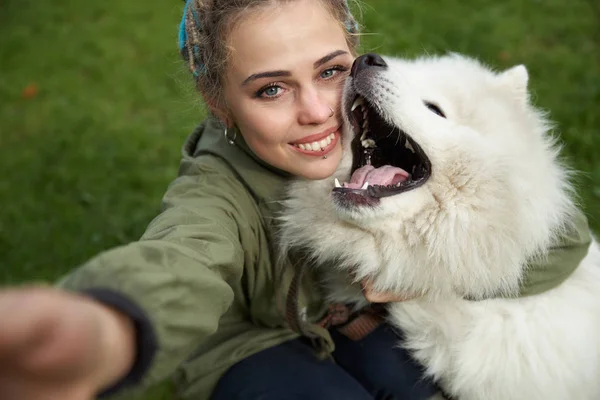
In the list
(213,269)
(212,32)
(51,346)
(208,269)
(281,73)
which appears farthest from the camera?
(212,32)

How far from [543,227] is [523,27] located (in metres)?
3.68

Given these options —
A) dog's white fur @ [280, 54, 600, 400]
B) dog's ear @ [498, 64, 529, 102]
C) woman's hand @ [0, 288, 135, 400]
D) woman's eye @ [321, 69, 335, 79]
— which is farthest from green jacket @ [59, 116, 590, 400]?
dog's ear @ [498, 64, 529, 102]

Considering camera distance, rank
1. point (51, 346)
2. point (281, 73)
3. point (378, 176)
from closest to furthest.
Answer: point (51, 346), point (281, 73), point (378, 176)

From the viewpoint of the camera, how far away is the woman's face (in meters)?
1.89

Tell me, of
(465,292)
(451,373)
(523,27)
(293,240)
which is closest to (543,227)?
(465,292)

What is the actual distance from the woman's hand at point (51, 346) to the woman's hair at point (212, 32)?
50.4 inches

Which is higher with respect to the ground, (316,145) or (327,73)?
(327,73)

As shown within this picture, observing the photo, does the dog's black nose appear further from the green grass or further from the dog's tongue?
the green grass

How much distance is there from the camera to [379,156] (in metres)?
2.27

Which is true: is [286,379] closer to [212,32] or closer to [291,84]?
[291,84]

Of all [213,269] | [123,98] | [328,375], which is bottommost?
[328,375]

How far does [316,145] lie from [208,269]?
773 mm

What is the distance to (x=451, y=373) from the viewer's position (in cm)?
208

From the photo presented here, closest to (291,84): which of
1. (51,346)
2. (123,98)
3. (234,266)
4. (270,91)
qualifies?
(270,91)
